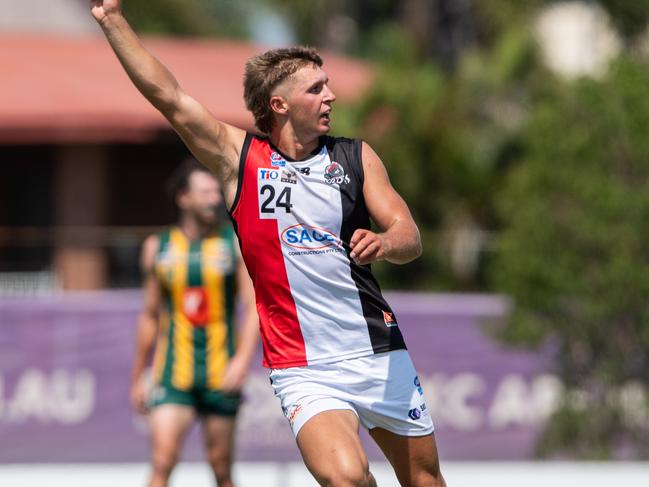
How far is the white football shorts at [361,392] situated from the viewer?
510 centimetres

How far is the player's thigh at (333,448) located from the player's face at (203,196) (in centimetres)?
270

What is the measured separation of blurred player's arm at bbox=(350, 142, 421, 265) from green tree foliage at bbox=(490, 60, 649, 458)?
6.09 meters

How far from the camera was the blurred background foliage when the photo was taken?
36.4ft

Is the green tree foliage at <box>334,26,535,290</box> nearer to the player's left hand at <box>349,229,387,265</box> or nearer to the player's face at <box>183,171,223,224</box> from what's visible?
the player's face at <box>183,171,223,224</box>

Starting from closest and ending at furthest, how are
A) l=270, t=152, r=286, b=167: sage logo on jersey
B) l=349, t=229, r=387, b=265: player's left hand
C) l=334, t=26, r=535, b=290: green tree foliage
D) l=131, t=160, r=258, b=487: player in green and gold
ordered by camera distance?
l=349, t=229, r=387, b=265: player's left hand
l=270, t=152, r=286, b=167: sage logo on jersey
l=131, t=160, r=258, b=487: player in green and gold
l=334, t=26, r=535, b=290: green tree foliage

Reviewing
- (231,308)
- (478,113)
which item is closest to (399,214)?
(231,308)

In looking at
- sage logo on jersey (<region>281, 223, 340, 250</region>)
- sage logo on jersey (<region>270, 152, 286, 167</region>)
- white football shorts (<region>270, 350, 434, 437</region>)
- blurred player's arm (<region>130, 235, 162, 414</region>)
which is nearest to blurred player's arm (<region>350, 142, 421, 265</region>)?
sage logo on jersey (<region>281, 223, 340, 250</region>)

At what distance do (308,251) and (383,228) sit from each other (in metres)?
0.30

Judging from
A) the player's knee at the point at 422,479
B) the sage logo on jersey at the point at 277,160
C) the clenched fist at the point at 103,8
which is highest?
the clenched fist at the point at 103,8

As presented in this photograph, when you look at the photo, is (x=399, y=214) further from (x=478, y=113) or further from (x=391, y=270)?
(x=478, y=113)

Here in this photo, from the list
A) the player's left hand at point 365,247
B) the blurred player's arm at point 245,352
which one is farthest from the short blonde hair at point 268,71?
the blurred player's arm at point 245,352

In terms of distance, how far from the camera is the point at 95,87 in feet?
70.7

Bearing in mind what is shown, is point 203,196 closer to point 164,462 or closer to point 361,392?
point 164,462

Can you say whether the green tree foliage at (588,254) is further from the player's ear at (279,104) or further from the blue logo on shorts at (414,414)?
the player's ear at (279,104)
